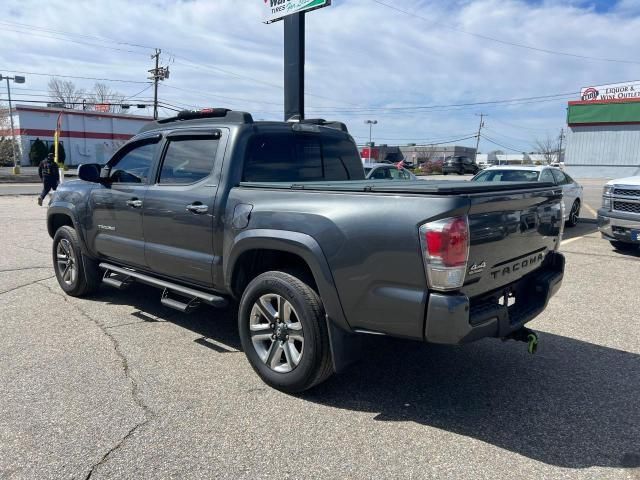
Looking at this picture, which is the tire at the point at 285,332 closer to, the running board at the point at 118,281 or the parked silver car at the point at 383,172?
the running board at the point at 118,281

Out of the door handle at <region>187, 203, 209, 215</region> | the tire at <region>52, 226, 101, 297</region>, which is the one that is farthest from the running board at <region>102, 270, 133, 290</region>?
the door handle at <region>187, 203, 209, 215</region>

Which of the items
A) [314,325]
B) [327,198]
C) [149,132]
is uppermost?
[149,132]

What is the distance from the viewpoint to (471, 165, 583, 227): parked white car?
1179 cm

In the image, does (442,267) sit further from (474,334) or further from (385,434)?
(385,434)

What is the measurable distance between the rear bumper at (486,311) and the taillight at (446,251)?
10 centimetres

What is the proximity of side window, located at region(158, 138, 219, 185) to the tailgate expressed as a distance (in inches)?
88.7

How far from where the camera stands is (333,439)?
3.09m

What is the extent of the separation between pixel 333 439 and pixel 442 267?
4.01 feet

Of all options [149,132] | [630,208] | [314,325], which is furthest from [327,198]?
[630,208]

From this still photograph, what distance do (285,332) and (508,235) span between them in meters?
1.64

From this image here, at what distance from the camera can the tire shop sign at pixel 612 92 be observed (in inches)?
1709

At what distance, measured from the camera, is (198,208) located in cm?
415

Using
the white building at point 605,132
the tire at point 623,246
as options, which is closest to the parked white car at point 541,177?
the tire at point 623,246

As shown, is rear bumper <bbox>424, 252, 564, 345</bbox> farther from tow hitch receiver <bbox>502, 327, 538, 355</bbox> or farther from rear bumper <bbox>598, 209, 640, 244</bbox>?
rear bumper <bbox>598, 209, 640, 244</bbox>
